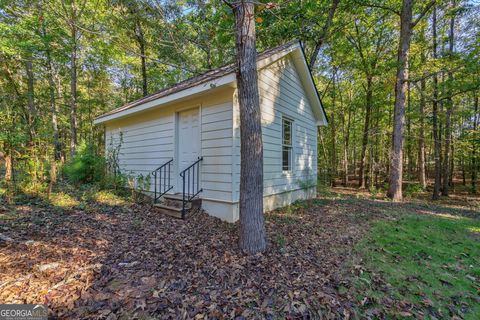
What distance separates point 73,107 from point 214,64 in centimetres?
780

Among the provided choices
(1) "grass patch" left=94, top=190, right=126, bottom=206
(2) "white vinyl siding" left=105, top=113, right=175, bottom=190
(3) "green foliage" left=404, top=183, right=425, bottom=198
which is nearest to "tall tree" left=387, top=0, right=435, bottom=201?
(3) "green foliage" left=404, top=183, right=425, bottom=198

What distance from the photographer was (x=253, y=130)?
3434mm

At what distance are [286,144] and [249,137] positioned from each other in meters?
4.05

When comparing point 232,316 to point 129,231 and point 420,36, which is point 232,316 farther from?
point 420,36

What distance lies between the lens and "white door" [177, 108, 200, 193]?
590 cm

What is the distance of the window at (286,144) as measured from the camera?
7133mm

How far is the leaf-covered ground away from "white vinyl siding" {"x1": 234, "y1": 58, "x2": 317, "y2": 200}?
184 centimetres

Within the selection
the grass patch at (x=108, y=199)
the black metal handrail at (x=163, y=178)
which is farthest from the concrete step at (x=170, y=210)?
the grass patch at (x=108, y=199)

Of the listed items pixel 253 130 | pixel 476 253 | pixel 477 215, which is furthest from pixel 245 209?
pixel 477 215

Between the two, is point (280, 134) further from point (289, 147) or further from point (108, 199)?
point (108, 199)

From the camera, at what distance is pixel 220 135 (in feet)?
17.2

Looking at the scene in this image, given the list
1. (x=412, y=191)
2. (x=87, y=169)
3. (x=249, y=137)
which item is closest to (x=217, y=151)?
(x=249, y=137)

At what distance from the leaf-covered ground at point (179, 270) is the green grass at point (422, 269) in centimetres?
4

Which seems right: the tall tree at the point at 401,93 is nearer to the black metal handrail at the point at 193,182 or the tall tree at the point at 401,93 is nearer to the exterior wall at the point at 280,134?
A: the exterior wall at the point at 280,134
